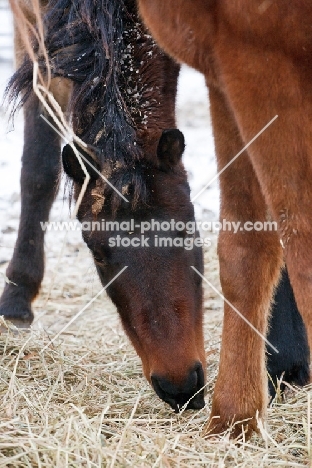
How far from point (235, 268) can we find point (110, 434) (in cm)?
74

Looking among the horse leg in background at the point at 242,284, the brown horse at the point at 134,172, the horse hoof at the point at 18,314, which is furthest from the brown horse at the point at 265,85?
the horse hoof at the point at 18,314

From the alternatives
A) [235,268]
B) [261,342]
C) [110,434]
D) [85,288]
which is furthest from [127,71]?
[85,288]

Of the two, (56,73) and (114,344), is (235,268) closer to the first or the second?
(56,73)

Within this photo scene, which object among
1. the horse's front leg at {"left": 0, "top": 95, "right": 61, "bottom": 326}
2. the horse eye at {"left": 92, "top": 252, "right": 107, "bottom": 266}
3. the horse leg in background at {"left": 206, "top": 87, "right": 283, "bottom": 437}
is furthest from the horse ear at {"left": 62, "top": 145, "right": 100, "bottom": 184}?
the horse's front leg at {"left": 0, "top": 95, "right": 61, "bottom": 326}

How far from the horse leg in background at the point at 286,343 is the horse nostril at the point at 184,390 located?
0.46m

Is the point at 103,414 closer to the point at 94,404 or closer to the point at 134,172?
the point at 94,404

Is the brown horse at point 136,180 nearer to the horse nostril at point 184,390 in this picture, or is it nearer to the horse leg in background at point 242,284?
the horse nostril at point 184,390

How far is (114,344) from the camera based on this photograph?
156 inches

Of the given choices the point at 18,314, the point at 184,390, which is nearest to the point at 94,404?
the point at 184,390

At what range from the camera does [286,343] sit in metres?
3.07

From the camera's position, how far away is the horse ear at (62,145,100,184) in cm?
291

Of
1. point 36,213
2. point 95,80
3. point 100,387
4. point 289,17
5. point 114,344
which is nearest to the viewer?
point 289,17

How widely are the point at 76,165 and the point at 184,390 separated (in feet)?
3.41

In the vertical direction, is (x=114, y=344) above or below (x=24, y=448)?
below
